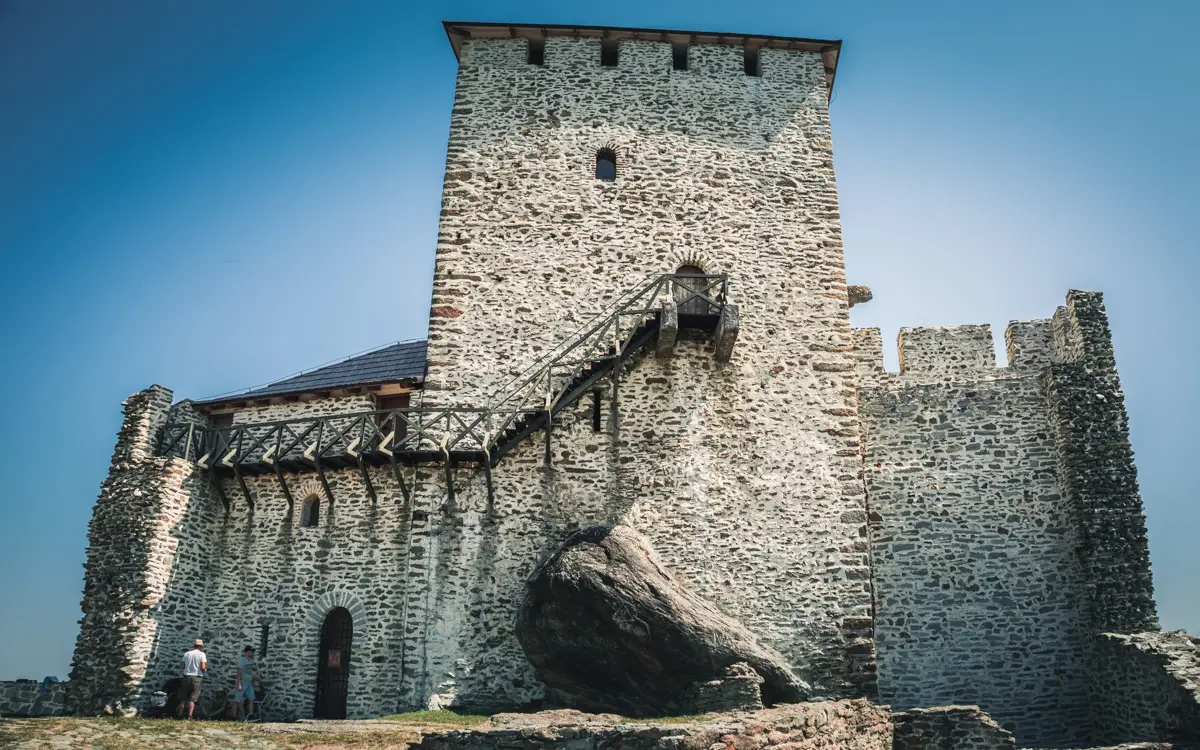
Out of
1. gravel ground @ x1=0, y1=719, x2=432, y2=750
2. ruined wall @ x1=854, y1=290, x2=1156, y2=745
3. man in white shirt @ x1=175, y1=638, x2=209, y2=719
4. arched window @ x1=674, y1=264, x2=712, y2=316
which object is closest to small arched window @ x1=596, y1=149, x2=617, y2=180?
arched window @ x1=674, y1=264, x2=712, y2=316

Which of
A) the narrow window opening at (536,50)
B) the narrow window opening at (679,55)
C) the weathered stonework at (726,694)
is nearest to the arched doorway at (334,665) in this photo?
the weathered stonework at (726,694)

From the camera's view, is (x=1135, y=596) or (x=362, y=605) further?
(x=1135, y=596)

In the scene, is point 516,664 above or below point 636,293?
below

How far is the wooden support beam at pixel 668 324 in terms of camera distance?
537 inches

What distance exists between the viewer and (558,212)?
15.5 m

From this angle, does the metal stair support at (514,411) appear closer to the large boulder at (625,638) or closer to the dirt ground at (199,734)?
the large boulder at (625,638)

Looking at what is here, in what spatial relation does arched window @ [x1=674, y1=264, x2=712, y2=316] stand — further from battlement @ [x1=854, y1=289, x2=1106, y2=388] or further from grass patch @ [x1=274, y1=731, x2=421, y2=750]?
grass patch @ [x1=274, y1=731, x2=421, y2=750]

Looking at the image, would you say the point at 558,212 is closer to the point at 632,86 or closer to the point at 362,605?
the point at 632,86

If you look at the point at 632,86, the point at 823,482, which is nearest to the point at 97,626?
the point at 823,482

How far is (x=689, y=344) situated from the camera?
1451cm

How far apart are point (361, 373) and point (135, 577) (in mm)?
5013

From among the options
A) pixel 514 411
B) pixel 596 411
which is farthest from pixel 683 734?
pixel 596 411

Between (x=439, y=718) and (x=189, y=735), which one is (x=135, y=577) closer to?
(x=189, y=735)

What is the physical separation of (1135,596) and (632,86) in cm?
1239
